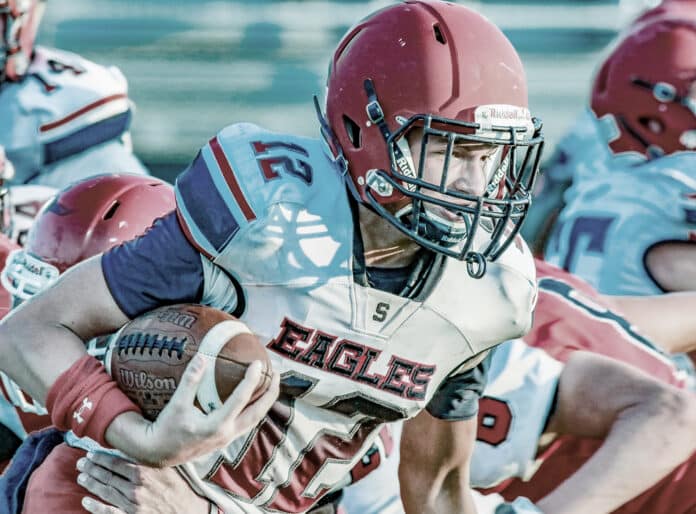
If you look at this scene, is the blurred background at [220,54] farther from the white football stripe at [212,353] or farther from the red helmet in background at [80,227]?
the white football stripe at [212,353]

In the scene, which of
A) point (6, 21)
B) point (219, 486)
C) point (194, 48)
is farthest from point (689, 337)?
point (194, 48)

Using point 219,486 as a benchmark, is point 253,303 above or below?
above

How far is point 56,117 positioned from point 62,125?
34 mm

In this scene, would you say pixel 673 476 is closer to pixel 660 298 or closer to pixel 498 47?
pixel 660 298

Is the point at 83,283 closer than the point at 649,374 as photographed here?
Yes

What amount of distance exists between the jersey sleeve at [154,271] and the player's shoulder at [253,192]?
33 mm

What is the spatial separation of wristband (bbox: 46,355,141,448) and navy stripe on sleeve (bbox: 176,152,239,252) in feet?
0.87

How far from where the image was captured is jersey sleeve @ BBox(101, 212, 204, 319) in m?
2.07

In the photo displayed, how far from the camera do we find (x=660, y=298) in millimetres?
3430

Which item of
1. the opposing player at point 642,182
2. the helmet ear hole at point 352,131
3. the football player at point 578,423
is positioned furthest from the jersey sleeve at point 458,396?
the opposing player at point 642,182

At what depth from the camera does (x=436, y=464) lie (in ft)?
8.07

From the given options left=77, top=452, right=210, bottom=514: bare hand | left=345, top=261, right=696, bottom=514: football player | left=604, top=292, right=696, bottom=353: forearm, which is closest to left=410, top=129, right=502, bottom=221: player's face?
left=77, top=452, right=210, bottom=514: bare hand

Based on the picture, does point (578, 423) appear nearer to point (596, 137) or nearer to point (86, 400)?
point (86, 400)

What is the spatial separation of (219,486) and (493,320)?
54 cm
